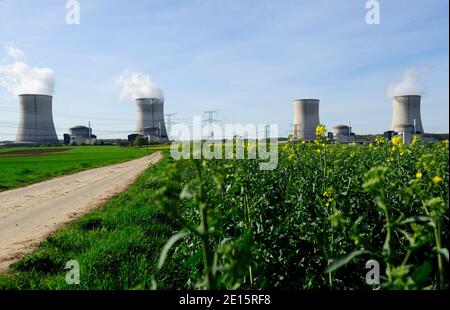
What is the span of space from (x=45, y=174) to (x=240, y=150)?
13.7m

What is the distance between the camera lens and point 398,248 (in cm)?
360

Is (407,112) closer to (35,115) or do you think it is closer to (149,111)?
(149,111)

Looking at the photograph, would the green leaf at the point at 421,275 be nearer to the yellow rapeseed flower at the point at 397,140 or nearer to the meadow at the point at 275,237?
the meadow at the point at 275,237

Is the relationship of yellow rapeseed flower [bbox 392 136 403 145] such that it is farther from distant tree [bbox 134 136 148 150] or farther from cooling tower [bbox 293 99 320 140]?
distant tree [bbox 134 136 148 150]

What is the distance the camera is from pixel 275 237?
11.3 ft

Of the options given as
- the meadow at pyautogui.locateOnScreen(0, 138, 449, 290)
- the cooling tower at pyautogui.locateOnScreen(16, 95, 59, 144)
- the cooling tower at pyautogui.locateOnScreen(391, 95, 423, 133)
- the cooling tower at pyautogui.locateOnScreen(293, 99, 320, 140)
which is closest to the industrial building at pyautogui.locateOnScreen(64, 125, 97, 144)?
the cooling tower at pyautogui.locateOnScreen(16, 95, 59, 144)

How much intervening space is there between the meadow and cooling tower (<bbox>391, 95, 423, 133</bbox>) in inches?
1603

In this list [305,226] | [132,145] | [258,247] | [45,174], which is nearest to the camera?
[258,247]

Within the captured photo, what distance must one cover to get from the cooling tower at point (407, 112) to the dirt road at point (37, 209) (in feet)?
126

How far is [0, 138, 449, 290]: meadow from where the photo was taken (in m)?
1.96

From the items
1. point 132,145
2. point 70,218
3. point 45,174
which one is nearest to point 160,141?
point 132,145

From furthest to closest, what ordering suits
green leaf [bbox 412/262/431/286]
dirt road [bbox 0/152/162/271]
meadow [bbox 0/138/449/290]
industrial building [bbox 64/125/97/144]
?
industrial building [bbox 64/125/97/144]
dirt road [bbox 0/152/162/271]
meadow [bbox 0/138/449/290]
green leaf [bbox 412/262/431/286]

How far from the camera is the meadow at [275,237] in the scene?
1959 millimetres

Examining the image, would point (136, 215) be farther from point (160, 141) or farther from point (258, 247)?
point (160, 141)
